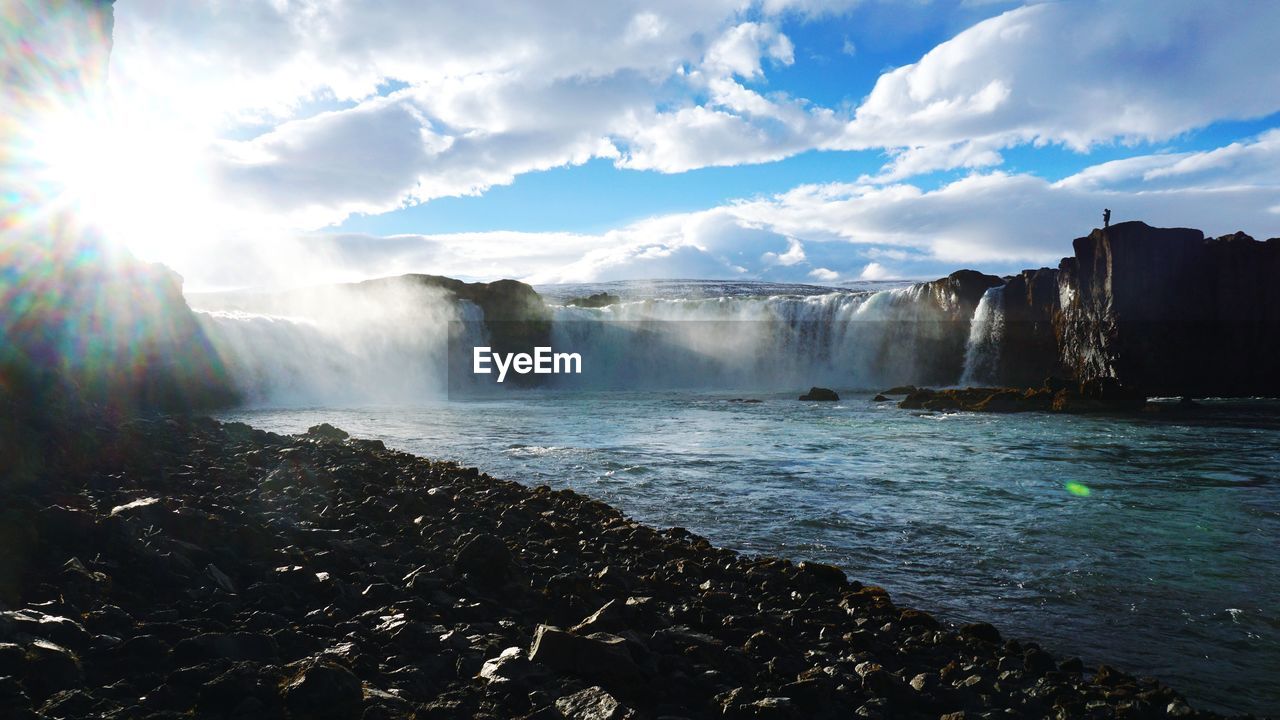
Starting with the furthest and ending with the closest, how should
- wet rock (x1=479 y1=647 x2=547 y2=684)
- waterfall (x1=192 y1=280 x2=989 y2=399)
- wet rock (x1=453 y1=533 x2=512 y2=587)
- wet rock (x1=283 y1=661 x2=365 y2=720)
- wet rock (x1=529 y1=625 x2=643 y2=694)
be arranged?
waterfall (x1=192 y1=280 x2=989 y2=399) → wet rock (x1=453 y1=533 x2=512 y2=587) → wet rock (x1=529 y1=625 x2=643 y2=694) → wet rock (x1=479 y1=647 x2=547 y2=684) → wet rock (x1=283 y1=661 x2=365 y2=720)

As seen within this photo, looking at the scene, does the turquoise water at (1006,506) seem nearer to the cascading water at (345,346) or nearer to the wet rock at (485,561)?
the wet rock at (485,561)

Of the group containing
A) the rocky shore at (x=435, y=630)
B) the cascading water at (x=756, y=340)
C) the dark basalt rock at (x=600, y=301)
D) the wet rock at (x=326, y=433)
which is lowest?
the wet rock at (x=326, y=433)

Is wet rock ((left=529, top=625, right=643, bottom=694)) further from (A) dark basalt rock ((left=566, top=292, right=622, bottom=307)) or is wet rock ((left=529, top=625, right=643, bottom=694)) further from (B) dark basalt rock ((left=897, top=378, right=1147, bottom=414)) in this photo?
(A) dark basalt rock ((left=566, top=292, right=622, bottom=307))

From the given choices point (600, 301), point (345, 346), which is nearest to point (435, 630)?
point (345, 346)

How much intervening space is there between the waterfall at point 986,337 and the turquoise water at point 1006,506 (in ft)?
64.2

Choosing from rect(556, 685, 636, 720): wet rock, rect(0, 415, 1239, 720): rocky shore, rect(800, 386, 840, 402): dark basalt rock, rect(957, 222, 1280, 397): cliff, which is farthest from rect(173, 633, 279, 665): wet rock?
rect(957, 222, 1280, 397): cliff

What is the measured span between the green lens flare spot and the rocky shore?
8.23 meters

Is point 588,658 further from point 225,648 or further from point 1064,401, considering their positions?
point 1064,401

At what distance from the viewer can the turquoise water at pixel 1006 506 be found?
6.96 meters

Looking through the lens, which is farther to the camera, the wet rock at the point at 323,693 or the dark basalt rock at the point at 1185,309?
the dark basalt rock at the point at 1185,309

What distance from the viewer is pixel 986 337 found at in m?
48.6

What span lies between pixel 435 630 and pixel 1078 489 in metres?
13.6

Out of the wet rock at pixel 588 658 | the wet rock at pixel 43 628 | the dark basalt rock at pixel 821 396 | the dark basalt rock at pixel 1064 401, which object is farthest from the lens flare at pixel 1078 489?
the dark basalt rock at pixel 821 396

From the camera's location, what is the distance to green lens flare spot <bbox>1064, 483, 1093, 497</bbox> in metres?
13.7
